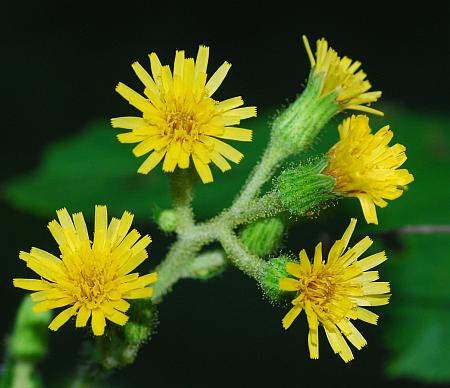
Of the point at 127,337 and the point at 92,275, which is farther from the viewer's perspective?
the point at 127,337

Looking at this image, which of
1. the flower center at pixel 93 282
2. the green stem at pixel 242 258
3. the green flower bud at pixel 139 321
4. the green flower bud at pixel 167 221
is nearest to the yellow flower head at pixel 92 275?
the flower center at pixel 93 282

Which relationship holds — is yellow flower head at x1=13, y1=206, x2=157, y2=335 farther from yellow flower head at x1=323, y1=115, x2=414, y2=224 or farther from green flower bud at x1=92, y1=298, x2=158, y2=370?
yellow flower head at x1=323, y1=115, x2=414, y2=224

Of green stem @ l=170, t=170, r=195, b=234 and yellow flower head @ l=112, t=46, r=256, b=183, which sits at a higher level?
yellow flower head @ l=112, t=46, r=256, b=183

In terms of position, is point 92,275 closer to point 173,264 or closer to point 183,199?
point 173,264

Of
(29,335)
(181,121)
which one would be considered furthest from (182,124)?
(29,335)

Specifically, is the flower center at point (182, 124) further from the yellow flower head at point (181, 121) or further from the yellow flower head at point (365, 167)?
the yellow flower head at point (365, 167)

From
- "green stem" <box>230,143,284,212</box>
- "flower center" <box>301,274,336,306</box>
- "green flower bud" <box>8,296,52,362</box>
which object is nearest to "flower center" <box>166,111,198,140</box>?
"green stem" <box>230,143,284,212</box>
